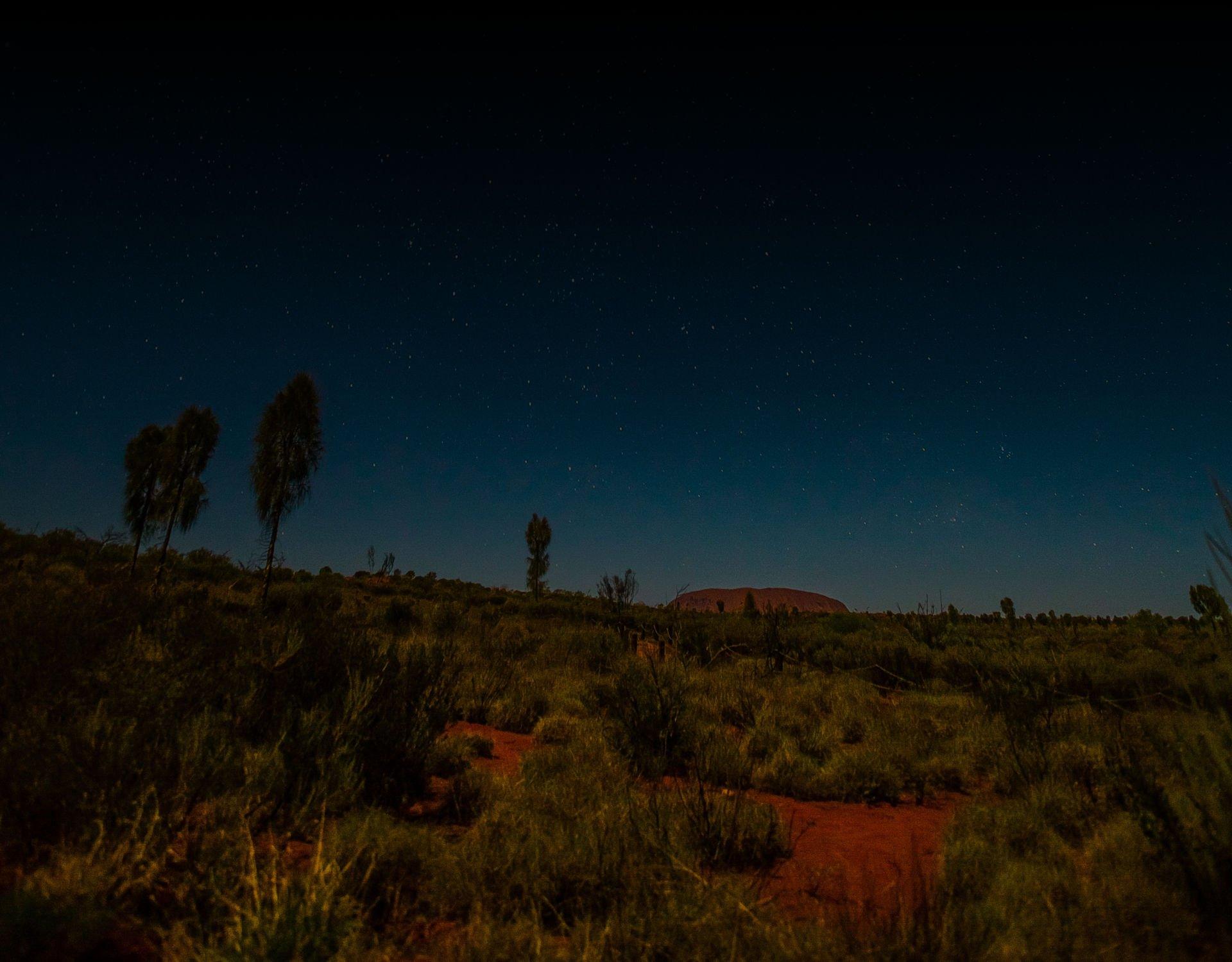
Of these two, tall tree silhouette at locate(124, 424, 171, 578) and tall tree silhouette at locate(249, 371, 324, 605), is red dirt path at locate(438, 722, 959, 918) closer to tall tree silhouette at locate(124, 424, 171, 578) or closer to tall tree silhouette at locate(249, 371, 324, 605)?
tall tree silhouette at locate(249, 371, 324, 605)

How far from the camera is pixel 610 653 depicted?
13422 mm

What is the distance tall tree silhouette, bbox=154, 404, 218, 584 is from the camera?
72.2ft

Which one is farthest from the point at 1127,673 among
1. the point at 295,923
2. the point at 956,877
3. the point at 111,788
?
the point at 111,788

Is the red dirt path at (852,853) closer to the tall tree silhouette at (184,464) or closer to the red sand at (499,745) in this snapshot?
the red sand at (499,745)

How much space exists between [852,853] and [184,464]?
1020 inches

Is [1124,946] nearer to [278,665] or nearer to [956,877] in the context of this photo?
[956,877]

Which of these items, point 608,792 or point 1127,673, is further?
point 1127,673

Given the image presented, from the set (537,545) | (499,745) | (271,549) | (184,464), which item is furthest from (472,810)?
A: (537,545)

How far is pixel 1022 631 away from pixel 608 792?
880 inches

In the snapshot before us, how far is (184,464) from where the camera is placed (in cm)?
2222

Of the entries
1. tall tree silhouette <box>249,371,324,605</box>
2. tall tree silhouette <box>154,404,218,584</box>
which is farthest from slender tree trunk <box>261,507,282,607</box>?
tall tree silhouette <box>154,404,218,584</box>

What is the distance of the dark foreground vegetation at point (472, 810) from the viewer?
8.50 ft

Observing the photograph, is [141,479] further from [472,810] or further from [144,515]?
[472,810]

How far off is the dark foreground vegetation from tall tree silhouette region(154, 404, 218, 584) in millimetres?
19316
